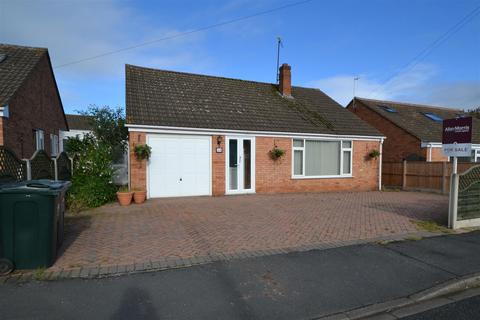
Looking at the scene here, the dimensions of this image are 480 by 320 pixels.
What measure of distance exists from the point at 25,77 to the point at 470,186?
1494cm

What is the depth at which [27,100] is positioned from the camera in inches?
500

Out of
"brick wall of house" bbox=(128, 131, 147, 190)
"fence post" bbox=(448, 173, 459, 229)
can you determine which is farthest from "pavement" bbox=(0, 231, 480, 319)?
"brick wall of house" bbox=(128, 131, 147, 190)

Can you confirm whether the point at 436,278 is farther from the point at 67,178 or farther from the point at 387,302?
the point at 67,178

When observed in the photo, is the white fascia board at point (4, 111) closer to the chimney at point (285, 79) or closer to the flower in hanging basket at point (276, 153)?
the flower in hanging basket at point (276, 153)

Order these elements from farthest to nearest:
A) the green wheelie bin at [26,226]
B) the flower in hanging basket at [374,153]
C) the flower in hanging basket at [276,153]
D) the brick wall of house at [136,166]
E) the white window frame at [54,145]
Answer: the white window frame at [54,145] < the flower in hanging basket at [374,153] < the flower in hanging basket at [276,153] < the brick wall of house at [136,166] < the green wheelie bin at [26,226]

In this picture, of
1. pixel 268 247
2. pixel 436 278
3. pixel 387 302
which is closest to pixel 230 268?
pixel 268 247

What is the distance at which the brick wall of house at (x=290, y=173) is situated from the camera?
12.5m

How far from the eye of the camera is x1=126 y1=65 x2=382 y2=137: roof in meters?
11.5

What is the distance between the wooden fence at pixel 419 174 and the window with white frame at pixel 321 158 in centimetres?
364

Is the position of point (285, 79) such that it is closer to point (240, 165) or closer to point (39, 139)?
point (240, 165)

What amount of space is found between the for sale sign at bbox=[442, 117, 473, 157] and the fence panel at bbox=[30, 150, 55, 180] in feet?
34.5

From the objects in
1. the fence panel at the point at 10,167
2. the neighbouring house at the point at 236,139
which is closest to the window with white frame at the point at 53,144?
the neighbouring house at the point at 236,139

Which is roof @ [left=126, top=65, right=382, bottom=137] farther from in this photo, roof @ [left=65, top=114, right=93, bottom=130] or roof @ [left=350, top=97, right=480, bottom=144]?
roof @ [left=65, top=114, right=93, bottom=130]

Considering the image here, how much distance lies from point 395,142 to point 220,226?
15911 millimetres
